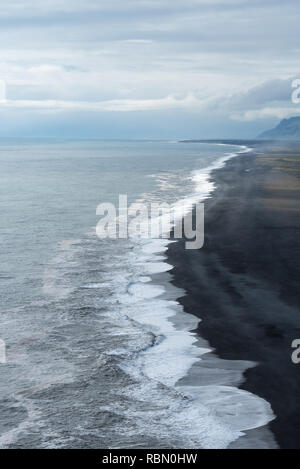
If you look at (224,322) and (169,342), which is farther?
(224,322)

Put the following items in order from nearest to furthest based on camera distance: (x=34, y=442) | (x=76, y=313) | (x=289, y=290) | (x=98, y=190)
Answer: (x=34, y=442) → (x=76, y=313) → (x=289, y=290) → (x=98, y=190)

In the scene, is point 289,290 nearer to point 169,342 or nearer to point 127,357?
point 169,342

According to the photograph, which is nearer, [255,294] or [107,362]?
[107,362]

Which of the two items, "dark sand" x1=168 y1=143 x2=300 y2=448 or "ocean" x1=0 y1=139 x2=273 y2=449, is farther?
"dark sand" x1=168 y1=143 x2=300 y2=448

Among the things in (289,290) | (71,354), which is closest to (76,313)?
(71,354)

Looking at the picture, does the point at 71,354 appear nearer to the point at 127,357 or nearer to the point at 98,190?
the point at 127,357

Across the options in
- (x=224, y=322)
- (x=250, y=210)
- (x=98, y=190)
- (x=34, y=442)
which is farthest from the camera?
(x=98, y=190)

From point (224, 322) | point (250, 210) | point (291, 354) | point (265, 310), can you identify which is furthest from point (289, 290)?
point (250, 210)

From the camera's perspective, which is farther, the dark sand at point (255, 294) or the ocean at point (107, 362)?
the dark sand at point (255, 294)
